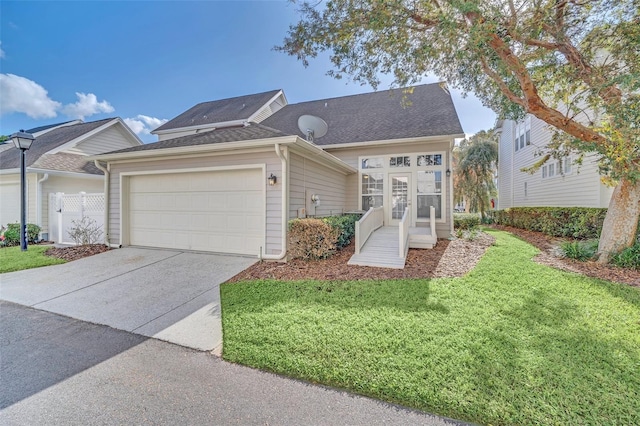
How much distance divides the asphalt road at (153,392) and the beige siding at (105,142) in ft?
45.1

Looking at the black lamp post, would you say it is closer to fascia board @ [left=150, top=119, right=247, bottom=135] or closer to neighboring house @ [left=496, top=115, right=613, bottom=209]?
fascia board @ [left=150, top=119, right=247, bottom=135]

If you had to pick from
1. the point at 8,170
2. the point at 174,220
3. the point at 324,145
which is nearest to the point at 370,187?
the point at 324,145

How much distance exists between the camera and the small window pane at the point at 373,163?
1020cm

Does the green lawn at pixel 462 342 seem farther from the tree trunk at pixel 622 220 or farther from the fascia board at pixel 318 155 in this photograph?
the fascia board at pixel 318 155

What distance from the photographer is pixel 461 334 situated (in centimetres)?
319

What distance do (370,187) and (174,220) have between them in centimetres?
677

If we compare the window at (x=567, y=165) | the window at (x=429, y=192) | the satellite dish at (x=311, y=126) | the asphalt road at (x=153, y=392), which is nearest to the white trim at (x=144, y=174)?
the asphalt road at (x=153, y=392)

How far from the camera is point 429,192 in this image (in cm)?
958

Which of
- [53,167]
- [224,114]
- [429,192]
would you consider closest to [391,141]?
[429,192]

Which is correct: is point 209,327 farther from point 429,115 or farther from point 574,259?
point 429,115

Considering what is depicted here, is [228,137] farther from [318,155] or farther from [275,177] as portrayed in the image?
[318,155]

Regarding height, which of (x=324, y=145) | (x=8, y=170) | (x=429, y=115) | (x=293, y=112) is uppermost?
(x=293, y=112)

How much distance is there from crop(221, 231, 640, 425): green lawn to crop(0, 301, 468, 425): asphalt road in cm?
20

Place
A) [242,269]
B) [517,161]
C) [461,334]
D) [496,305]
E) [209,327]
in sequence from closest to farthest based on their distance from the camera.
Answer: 1. [461,334]
2. [209,327]
3. [496,305]
4. [242,269]
5. [517,161]
